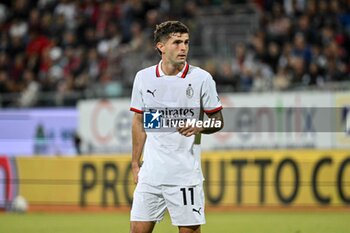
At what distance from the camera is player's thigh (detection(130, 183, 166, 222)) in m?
6.58

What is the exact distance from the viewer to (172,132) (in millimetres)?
6555

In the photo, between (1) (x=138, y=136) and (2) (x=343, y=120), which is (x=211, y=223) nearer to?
(2) (x=343, y=120)

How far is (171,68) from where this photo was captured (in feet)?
21.8

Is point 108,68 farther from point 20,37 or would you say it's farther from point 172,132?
point 172,132

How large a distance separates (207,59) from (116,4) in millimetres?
4107

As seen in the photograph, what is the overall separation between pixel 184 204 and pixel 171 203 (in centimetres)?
11

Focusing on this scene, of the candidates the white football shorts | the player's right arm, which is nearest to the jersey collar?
the player's right arm

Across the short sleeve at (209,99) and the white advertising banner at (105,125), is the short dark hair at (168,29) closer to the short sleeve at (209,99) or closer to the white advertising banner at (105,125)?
the short sleeve at (209,99)

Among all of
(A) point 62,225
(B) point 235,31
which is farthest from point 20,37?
(A) point 62,225

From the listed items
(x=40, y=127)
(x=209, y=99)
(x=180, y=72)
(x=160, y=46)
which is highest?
(x=160, y=46)

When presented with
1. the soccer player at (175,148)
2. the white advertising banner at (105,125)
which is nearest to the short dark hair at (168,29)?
the soccer player at (175,148)

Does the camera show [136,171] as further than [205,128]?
Yes

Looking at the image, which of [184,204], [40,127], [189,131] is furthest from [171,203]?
[40,127]

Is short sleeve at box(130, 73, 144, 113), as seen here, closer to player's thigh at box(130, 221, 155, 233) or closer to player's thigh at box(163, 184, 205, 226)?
player's thigh at box(163, 184, 205, 226)
